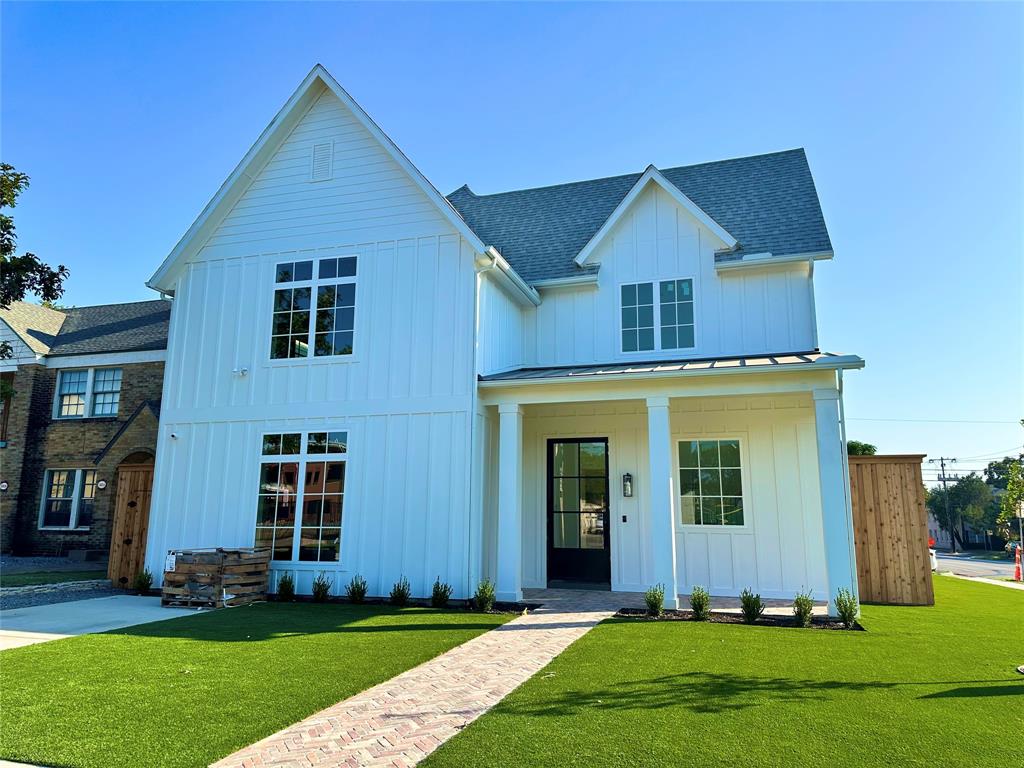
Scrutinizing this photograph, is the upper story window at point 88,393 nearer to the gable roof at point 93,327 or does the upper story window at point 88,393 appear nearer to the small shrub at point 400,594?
the gable roof at point 93,327

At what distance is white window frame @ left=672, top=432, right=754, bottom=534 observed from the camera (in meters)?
11.2

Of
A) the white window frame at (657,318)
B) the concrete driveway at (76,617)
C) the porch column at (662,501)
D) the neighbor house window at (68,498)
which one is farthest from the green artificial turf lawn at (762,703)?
the neighbor house window at (68,498)

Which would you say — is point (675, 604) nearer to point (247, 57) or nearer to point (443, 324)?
point (443, 324)

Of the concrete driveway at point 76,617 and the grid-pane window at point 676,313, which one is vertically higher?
the grid-pane window at point 676,313

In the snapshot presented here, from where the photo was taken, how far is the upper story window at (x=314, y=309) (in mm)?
11633

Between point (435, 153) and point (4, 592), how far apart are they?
37.1 feet

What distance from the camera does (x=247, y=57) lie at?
34.6ft

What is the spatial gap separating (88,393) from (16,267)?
336 inches

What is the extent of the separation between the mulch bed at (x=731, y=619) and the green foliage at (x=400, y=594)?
3.26 m

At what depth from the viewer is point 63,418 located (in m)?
19.5

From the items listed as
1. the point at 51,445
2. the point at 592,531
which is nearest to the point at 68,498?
the point at 51,445

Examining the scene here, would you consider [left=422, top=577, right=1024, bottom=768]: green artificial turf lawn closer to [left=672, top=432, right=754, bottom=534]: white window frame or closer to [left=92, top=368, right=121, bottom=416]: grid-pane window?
[left=672, top=432, right=754, bottom=534]: white window frame

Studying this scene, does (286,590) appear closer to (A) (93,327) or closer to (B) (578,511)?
(B) (578,511)

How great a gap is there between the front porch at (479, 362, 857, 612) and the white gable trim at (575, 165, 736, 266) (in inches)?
120
